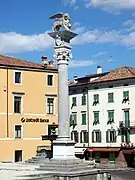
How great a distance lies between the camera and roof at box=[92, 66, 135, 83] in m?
52.5

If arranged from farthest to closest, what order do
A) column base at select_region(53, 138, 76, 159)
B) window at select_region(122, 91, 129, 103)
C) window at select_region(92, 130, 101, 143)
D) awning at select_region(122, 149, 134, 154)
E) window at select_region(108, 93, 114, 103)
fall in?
window at select_region(92, 130, 101, 143) → window at select_region(108, 93, 114, 103) → window at select_region(122, 91, 129, 103) → awning at select_region(122, 149, 134, 154) → column base at select_region(53, 138, 76, 159)

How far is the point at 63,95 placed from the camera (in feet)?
77.8

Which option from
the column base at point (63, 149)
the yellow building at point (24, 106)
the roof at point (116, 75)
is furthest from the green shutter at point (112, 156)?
the column base at point (63, 149)

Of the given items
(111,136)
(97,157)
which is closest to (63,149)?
(111,136)

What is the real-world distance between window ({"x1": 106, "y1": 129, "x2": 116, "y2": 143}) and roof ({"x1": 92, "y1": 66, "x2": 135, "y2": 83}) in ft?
19.2

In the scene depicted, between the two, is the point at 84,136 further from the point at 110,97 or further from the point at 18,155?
the point at 18,155

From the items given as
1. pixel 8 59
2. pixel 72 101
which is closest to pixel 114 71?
pixel 72 101

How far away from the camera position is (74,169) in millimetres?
21938

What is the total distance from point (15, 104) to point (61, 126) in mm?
17988

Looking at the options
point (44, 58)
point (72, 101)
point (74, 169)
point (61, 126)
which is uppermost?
point (44, 58)

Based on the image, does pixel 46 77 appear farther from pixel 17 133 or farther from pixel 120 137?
pixel 120 137

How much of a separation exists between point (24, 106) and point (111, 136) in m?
14.5

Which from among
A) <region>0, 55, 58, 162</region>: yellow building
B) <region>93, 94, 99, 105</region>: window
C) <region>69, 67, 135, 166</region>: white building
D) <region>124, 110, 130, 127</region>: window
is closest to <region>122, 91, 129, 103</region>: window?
<region>69, 67, 135, 166</region>: white building

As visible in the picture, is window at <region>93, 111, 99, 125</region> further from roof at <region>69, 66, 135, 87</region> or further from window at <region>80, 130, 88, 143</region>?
roof at <region>69, 66, 135, 87</region>
